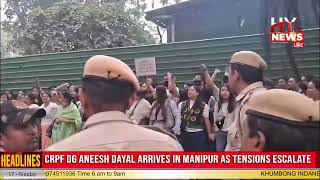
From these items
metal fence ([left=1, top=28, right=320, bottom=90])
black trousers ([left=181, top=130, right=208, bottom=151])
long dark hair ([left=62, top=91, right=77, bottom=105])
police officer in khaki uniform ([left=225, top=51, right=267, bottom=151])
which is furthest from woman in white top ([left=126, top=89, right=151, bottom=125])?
police officer in khaki uniform ([left=225, top=51, right=267, bottom=151])

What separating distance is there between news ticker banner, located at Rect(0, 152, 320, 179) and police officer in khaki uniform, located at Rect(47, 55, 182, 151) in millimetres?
101

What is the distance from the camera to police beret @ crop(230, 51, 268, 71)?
1.91 metres

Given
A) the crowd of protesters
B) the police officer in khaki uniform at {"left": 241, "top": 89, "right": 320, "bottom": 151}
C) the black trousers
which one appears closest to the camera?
the police officer in khaki uniform at {"left": 241, "top": 89, "right": 320, "bottom": 151}

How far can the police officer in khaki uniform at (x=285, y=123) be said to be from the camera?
41.6 inches

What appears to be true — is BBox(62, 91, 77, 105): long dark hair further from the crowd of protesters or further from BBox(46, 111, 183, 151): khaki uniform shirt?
BBox(46, 111, 183, 151): khaki uniform shirt

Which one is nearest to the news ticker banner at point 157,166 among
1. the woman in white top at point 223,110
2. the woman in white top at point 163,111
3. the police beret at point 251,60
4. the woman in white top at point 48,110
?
the police beret at point 251,60

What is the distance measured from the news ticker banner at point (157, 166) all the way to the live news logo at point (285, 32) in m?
0.48

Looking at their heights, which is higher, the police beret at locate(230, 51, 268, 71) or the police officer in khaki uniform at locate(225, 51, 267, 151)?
the police beret at locate(230, 51, 268, 71)

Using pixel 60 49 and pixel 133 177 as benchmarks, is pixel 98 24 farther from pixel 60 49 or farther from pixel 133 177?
pixel 133 177

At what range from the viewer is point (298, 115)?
42.0 inches

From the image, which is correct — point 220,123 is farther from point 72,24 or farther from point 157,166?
point 157,166

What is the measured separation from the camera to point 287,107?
1.07 meters

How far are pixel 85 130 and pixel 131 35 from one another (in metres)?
2.67

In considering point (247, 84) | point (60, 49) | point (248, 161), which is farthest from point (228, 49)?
point (248, 161)
